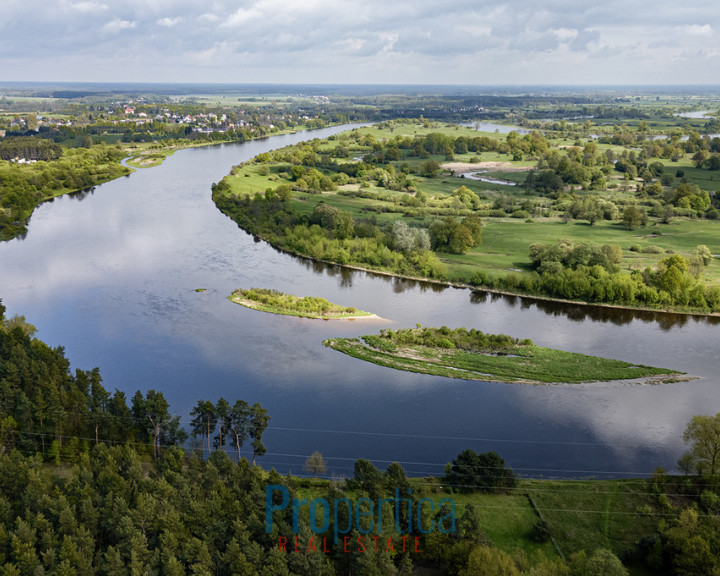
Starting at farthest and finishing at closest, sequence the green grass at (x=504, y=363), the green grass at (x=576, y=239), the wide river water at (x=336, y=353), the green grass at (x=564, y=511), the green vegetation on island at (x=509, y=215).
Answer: the green grass at (x=576, y=239)
the green vegetation on island at (x=509, y=215)
the green grass at (x=504, y=363)
the wide river water at (x=336, y=353)
the green grass at (x=564, y=511)

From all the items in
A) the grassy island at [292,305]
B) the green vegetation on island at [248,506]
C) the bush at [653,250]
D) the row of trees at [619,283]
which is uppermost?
the bush at [653,250]

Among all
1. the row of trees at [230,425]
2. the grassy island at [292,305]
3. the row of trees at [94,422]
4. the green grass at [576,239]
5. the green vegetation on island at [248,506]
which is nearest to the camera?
the green vegetation on island at [248,506]

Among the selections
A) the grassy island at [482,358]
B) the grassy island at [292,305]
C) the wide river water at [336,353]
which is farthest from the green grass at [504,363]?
the grassy island at [292,305]

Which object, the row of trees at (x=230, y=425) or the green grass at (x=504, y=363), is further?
the green grass at (x=504, y=363)

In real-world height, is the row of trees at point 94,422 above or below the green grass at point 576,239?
below

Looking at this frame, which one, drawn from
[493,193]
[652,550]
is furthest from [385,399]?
[493,193]

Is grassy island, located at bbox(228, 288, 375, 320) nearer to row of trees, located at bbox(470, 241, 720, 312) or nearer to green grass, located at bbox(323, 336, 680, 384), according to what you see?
green grass, located at bbox(323, 336, 680, 384)

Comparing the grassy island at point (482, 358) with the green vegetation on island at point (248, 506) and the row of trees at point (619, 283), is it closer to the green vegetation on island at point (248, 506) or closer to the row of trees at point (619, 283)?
the green vegetation on island at point (248, 506)

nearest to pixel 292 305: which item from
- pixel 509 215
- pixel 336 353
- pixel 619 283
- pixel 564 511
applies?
pixel 336 353
